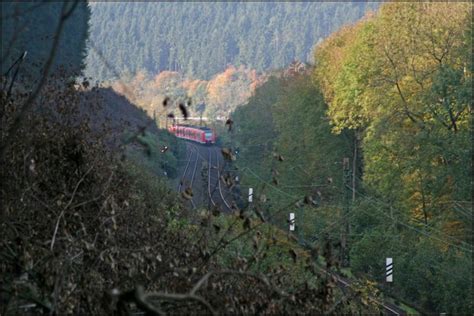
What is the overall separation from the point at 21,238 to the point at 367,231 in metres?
35.5

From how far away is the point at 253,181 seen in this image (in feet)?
171

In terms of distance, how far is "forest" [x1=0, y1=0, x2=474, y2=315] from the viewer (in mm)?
8680

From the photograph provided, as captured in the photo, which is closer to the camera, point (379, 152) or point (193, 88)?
point (379, 152)

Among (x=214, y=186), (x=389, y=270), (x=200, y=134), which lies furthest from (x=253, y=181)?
(x=200, y=134)

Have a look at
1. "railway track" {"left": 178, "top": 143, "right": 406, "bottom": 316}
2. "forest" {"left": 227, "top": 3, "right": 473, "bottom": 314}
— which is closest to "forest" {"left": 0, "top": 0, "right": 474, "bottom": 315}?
"forest" {"left": 227, "top": 3, "right": 473, "bottom": 314}

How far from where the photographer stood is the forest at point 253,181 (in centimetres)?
868

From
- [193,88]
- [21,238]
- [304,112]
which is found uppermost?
[193,88]

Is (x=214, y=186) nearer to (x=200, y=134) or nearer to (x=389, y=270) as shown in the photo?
(x=389, y=270)

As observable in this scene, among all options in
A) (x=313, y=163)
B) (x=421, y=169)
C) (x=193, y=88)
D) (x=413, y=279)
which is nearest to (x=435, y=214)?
(x=421, y=169)

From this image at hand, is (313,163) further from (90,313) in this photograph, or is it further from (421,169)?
(90,313)

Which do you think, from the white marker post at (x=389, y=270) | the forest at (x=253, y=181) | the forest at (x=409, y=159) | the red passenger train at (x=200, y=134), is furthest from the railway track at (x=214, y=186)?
the red passenger train at (x=200, y=134)

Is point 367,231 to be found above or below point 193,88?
below

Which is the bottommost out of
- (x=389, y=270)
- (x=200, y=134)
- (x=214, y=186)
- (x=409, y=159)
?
(x=389, y=270)

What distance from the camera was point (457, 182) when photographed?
39125 millimetres
